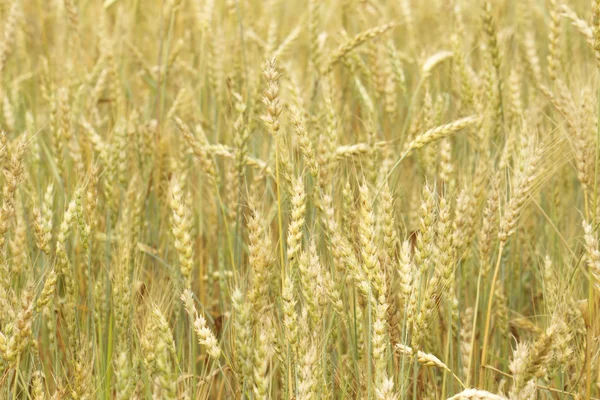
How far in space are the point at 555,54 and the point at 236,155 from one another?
3.46 ft

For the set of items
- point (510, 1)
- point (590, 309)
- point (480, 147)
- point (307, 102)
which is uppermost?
point (510, 1)

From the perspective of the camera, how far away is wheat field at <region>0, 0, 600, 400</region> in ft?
4.52

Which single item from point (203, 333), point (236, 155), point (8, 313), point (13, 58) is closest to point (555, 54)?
point (236, 155)

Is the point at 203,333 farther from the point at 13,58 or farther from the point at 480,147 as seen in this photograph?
the point at 13,58

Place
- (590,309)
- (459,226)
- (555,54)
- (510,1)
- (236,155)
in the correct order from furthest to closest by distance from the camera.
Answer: (510,1) → (555,54) → (236,155) → (459,226) → (590,309)

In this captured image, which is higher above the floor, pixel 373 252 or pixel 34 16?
pixel 34 16

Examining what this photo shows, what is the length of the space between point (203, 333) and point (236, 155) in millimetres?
586

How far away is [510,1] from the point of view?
12.7ft

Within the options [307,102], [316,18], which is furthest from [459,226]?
[316,18]

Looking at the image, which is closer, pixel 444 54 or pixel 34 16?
pixel 444 54

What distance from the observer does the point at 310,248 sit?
1416 millimetres

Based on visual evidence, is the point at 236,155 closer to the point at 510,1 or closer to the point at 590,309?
the point at 590,309

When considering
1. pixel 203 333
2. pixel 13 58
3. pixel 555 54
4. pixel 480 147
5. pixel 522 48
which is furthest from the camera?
pixel 13 58

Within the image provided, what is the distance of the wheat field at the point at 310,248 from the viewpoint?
1.38 meters
